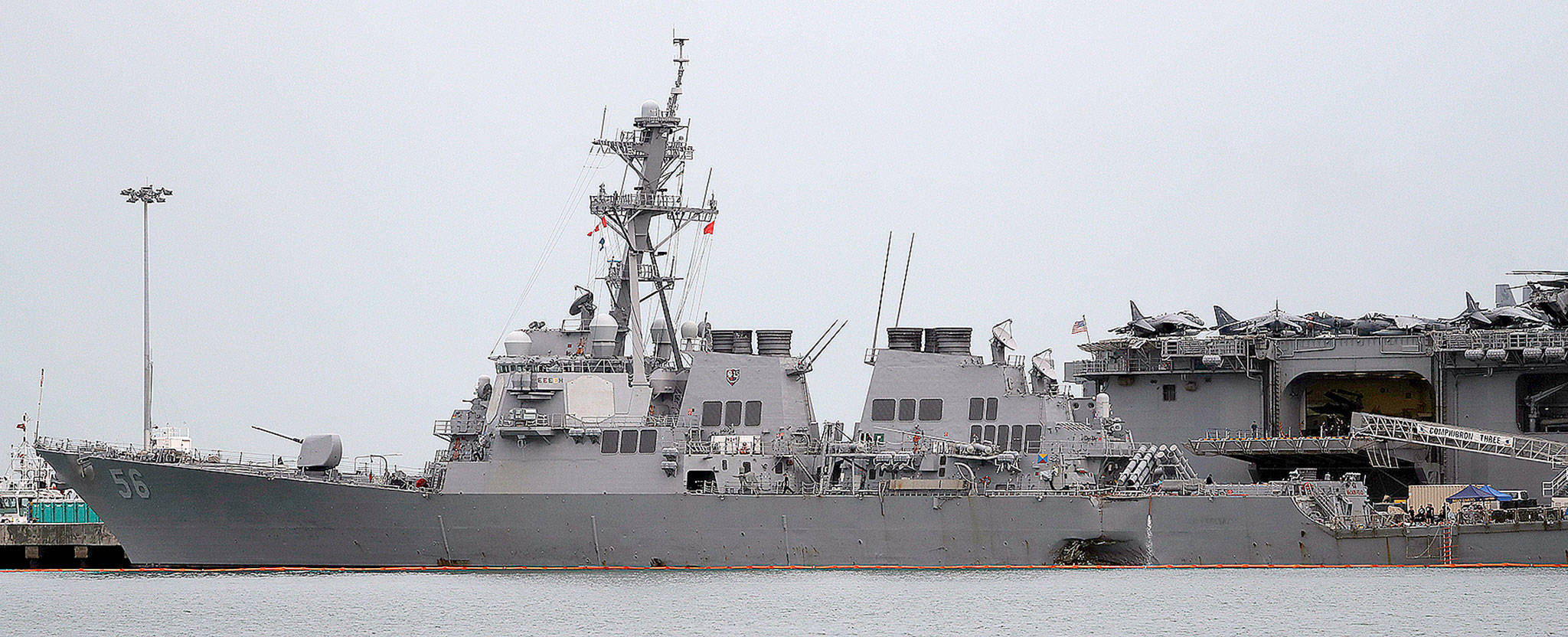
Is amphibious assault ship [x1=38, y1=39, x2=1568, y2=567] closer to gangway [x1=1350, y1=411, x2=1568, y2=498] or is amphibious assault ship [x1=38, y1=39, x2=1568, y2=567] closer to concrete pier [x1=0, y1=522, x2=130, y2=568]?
gangway [x1=1350, y1=411, x2=1568, y2=498]

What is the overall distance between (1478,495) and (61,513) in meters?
38.3

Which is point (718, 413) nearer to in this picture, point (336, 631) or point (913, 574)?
point (913, 574)

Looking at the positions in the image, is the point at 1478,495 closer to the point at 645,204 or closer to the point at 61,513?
the point at 645,204

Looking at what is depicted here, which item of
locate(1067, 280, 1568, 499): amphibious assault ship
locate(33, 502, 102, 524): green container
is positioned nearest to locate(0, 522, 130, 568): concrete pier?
locate(33, 502, 102, 524): green container

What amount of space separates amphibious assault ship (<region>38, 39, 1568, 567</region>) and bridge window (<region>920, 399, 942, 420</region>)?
→ 3 cm

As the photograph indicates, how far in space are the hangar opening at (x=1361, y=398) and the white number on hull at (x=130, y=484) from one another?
85.4ft

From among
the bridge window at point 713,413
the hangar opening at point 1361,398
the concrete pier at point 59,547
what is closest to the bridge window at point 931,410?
the bridge window at point 713,413

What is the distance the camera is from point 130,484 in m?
37.7

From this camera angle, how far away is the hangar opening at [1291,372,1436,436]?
152ft

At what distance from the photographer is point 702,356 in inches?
1496

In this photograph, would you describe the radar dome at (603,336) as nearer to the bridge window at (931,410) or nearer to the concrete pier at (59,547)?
the bridge window at (931,410)

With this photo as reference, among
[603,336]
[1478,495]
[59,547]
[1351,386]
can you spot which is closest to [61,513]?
[59,547]

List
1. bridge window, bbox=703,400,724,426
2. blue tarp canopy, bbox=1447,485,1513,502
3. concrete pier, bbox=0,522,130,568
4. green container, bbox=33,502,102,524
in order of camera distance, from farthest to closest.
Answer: green container, bbox=33,502,102,524, concrete pier, bbox=0,522,130,568, bridge window, bbox=703,400,724,426, blue tarp canopy, bbox=1447,485,1513,502

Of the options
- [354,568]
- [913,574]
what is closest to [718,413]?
[913,574]
